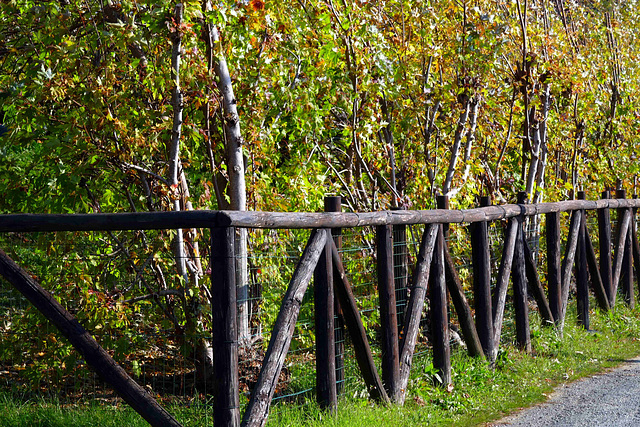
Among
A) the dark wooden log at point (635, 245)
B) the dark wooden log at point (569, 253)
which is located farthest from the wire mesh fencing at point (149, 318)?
the dark wooden log at point (635, 245)

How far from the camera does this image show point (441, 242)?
21.7 feet

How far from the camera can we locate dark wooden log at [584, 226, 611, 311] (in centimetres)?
996

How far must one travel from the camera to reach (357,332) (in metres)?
5.68

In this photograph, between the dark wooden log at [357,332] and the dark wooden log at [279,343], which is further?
the dark wooden log at [357,332]

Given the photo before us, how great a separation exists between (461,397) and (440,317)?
692 mm

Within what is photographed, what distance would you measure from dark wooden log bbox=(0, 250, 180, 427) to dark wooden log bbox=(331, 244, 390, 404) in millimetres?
1552

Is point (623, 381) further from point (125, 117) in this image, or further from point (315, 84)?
point (125, 117)

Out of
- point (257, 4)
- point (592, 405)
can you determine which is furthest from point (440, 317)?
point (257, 4)

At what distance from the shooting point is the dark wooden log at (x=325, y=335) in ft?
17.6

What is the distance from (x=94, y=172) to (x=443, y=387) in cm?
350

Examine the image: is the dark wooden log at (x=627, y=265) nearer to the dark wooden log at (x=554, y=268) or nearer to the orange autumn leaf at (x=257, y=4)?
the dark wooden log at (x=554, y=268)

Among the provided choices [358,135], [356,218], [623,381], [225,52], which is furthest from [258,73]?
[623,381]

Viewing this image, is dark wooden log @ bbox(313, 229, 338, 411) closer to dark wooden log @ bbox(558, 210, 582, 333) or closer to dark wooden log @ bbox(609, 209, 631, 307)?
dark wooden log @ bbox(558, 210, 582, 333)

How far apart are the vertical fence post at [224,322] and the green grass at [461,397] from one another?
31.5 inches
